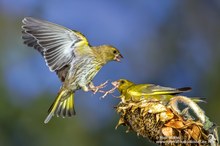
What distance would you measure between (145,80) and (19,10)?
3.56 m

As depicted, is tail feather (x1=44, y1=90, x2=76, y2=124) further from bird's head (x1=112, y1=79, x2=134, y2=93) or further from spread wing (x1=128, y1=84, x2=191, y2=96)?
spread wing (x1=128, y1=84, x2=191, y2=96)

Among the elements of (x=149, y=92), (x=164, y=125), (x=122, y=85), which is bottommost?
(x=164, y=125)

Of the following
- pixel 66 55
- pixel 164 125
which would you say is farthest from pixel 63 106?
pixel 164 125

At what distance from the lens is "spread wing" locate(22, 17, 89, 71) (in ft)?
19.4

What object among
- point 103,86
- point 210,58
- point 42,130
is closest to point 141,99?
point 103,86

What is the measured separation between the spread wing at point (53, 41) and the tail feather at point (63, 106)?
0.38 metres

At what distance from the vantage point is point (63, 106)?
Result: 6.59m

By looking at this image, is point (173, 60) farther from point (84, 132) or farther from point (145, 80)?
point (84, 132)

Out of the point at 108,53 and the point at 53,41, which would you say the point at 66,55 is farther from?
the point at 108,53

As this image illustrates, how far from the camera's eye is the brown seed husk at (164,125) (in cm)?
350

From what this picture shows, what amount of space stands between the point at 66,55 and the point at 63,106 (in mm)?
521

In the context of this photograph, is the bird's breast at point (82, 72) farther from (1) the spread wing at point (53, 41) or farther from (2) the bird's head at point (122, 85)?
(2) the bird's head at point (122, 85)

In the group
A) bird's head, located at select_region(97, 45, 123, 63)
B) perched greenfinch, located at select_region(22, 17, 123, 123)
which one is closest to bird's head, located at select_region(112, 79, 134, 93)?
perched greenfinch, located at select_region(22, 17, 123, 123)

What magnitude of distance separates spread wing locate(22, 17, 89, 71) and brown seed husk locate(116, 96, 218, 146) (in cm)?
209
